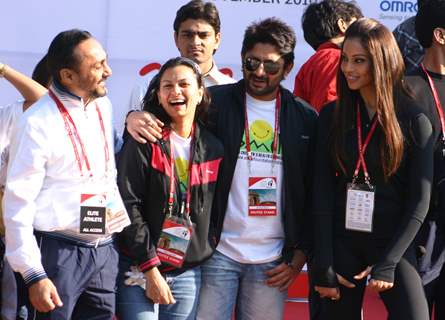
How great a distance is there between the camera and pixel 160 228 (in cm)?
309

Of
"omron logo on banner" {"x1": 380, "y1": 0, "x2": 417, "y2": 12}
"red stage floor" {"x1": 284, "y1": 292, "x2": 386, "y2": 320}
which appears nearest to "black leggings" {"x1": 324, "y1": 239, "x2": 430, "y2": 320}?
"red stage floor" {"x1": 284, "y1": 292, "x2": 386, "y2": 320}

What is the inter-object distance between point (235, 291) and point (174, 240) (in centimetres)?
38

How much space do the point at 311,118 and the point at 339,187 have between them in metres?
0.34

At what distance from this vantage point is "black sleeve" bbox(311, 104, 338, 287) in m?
3.14

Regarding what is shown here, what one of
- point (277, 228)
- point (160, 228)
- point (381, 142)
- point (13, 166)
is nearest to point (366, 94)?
point (381, 142)

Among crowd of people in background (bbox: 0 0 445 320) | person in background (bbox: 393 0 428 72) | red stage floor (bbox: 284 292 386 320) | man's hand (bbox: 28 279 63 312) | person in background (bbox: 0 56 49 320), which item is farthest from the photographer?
red stage floor (bbox: 284 292 386 320)

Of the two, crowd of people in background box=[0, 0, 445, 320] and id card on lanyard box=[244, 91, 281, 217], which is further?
id card on lanyard box=[244, 91, 281, 217]

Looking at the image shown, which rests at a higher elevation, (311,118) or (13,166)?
Answer: (311,118)

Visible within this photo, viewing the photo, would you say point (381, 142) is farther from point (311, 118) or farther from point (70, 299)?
point (70, 299)

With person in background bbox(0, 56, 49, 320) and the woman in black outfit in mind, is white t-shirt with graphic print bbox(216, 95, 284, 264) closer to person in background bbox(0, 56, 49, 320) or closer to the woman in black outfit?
the woman in black outfit

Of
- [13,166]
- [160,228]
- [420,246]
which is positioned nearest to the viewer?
[13,166]

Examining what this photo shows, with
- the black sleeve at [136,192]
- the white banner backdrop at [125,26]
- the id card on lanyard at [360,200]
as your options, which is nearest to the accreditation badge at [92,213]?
the black sleeve at [136,192]

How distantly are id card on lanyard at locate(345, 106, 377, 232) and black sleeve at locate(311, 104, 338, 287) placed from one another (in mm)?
79

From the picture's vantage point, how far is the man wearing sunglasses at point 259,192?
3.25 meters
